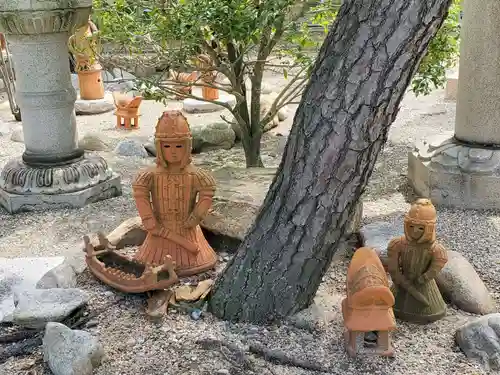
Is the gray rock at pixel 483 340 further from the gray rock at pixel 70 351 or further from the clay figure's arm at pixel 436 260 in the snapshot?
the gray rock at pixel 70 351

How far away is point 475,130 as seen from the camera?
479 cm

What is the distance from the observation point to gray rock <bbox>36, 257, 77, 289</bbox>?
3189 millimetres

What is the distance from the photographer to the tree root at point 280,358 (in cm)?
256

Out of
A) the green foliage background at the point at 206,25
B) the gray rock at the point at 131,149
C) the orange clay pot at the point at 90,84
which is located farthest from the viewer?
the orange clay pot at the point at 90,84

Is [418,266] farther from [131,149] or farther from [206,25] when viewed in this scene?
[131,149]

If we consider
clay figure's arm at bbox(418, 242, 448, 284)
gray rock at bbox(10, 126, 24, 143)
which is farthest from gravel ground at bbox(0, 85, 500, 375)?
gray rock at bbox(10, 126, 24, 143)

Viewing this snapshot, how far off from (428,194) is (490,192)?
44cm

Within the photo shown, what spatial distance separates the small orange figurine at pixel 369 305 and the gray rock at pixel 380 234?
90 centimetres

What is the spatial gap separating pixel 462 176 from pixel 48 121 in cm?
321

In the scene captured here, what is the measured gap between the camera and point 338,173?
2.53 metres

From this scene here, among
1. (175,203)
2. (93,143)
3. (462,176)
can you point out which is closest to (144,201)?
(175,203)

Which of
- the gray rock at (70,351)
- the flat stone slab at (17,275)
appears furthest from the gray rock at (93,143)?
the gray rock at (70,351)

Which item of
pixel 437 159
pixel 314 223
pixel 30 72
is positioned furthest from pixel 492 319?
pixel 30 72

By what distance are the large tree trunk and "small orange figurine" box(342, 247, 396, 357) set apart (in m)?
0.20
